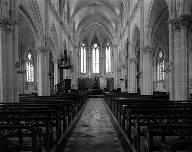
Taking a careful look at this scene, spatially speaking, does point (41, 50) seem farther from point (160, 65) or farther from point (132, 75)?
point (160, 65)

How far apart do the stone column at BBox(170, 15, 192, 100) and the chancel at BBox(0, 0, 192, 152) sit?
0.17 feet

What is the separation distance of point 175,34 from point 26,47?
27.5 meters

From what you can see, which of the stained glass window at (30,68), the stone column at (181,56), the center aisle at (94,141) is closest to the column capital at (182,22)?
the stone column at (181,56)

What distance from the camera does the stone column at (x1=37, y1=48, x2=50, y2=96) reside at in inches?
765

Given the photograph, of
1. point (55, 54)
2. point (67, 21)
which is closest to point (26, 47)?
point (67, 21)

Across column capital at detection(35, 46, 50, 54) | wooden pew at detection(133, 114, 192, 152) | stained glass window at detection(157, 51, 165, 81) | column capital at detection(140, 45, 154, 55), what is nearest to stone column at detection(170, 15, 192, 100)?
wooden pew at detection(133, 114, 192, 152)

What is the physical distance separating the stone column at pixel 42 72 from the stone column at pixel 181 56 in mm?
11964

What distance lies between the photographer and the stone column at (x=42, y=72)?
Result: 19.4m

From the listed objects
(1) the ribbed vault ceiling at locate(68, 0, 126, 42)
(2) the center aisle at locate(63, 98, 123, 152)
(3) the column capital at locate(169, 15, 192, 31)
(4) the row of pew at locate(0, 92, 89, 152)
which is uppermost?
(1) the ribbed vault ceiling at locate(68, 0, 126, 42)

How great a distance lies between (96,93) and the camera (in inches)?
1580

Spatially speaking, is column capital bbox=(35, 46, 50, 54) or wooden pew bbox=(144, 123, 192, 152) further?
column capital bbox=(35, 46, 50, 54)

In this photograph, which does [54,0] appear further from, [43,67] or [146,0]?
[146,0]

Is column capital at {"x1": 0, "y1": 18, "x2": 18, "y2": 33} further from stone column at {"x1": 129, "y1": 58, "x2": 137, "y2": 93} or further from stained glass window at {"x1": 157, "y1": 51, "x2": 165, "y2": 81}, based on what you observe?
stained glass window at {"x1": 157, "y1": 51, "x2": 165, "y2": 81}

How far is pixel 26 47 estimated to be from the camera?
34469mm
